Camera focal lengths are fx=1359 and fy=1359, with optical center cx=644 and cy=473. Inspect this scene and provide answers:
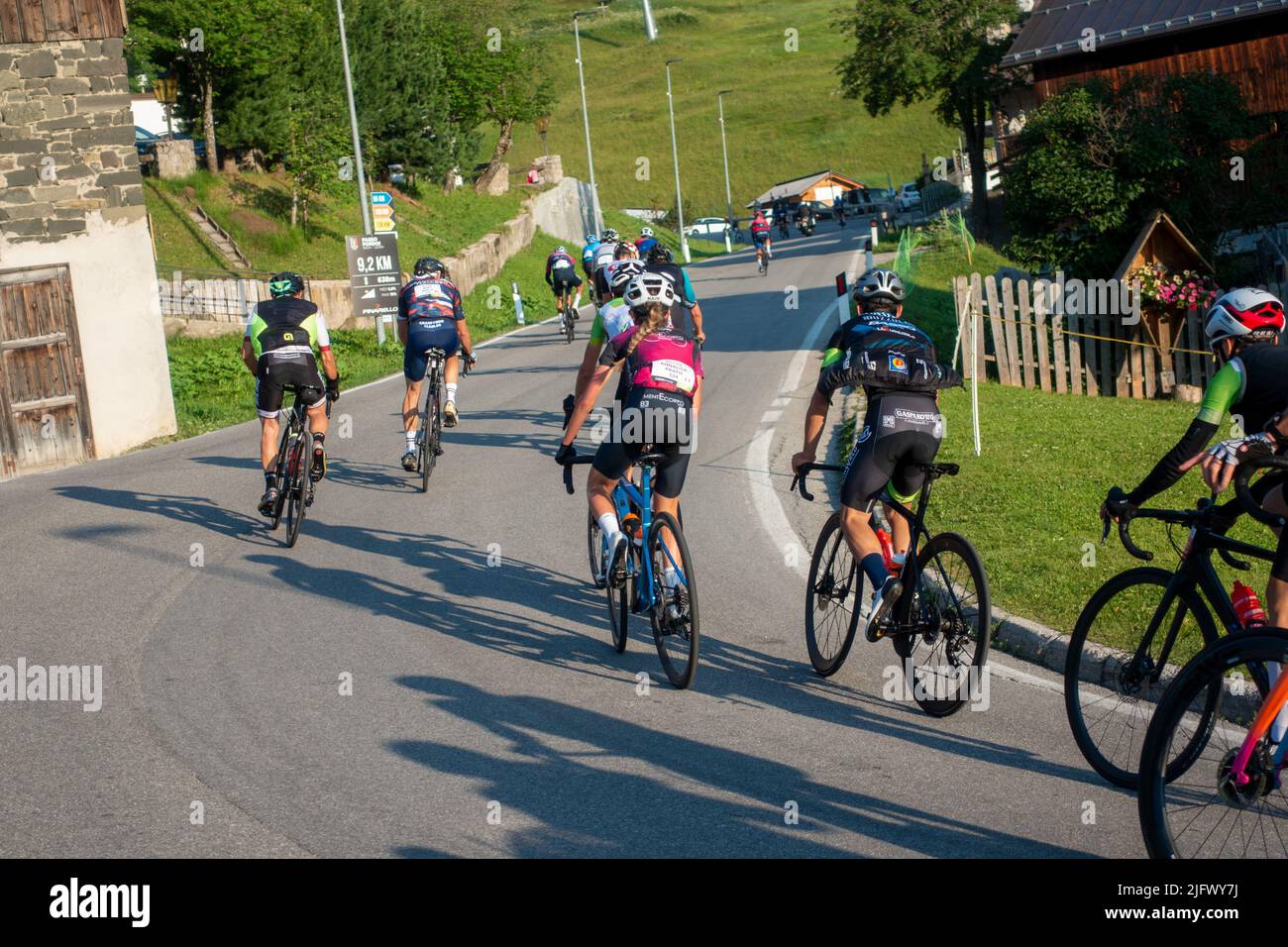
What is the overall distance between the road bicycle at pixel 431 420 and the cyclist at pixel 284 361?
4.88ft

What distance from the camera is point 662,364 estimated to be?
748cm

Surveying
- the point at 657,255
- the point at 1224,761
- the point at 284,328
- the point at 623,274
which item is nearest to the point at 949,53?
the point at 657,255

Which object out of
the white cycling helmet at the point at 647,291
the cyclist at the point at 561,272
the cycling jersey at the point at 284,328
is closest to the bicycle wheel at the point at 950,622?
the white cycling helmet at the point at 647,291

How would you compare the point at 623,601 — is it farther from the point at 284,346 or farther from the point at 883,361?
the point at 284,346

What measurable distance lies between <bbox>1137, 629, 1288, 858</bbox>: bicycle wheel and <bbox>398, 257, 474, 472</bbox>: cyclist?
9.92 metres

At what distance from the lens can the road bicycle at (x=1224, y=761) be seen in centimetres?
439

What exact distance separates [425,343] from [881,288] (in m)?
7.57

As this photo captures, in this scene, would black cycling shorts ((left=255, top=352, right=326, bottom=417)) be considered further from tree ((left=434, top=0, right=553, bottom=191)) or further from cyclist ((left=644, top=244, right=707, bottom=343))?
tree ((left=434, top=0, right=553, bottom=191))

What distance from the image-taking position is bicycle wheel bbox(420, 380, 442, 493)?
1326 centimetres

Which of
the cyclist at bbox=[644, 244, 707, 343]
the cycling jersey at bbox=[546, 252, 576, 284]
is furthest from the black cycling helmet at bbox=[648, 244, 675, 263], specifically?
the cycling jersey at bbox=[546, 252, 576, 284]

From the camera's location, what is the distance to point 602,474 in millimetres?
7938

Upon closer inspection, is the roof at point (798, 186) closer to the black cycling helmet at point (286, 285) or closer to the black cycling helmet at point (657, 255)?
the black cycling helmet at point (657, 255)

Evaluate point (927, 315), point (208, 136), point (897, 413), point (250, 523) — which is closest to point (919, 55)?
point (208, 136)

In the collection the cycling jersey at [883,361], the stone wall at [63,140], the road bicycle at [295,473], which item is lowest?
the road bicycle at [295,473]
